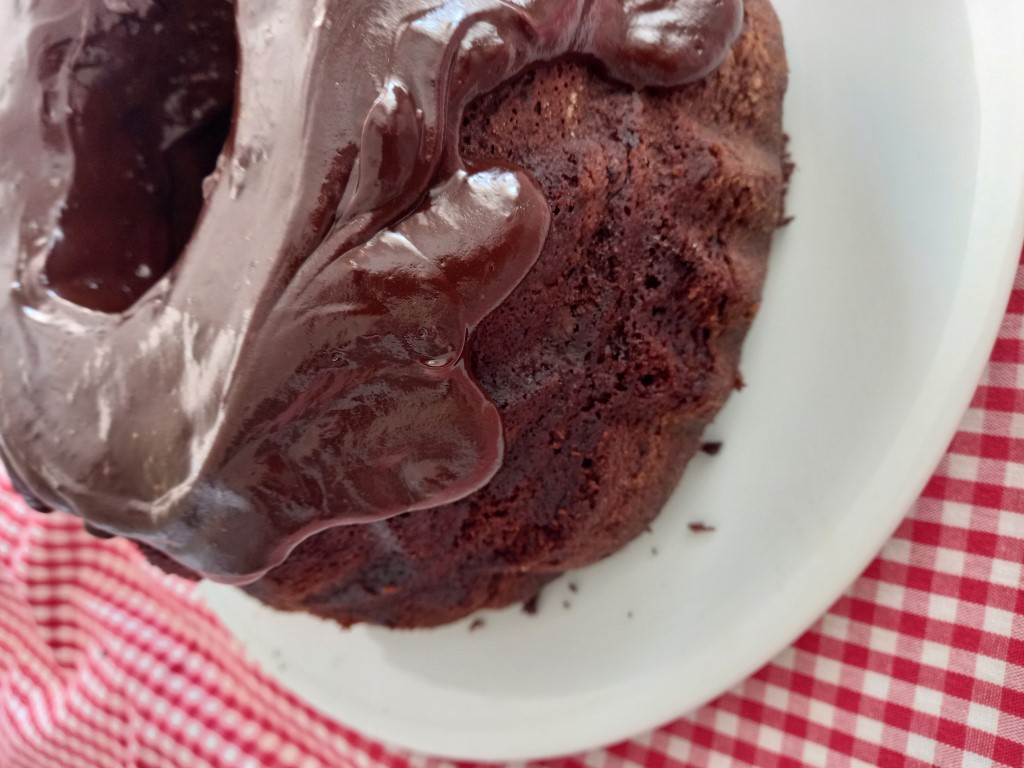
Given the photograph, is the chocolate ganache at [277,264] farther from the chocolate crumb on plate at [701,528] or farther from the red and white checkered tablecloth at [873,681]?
the red and white checkered tablecloth at [873,681]

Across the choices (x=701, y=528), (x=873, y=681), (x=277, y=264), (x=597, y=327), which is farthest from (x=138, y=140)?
(x=873, y=681)

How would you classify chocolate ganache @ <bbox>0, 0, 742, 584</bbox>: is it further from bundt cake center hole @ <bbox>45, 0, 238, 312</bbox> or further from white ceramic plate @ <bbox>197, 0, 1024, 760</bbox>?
white ceramic plate @ <bbox>197, 0, 1024, 760</bbox>

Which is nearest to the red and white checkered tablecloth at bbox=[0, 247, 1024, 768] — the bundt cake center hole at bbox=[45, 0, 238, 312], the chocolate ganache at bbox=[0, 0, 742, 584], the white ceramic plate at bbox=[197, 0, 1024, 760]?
the white ceramic plate at bbox=[197, 0, 1024, 760]

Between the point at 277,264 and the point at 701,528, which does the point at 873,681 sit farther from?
the point at 277,264

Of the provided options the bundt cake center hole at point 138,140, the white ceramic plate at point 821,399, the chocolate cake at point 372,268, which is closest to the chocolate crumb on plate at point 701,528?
the white ceramic plate at point 821,399

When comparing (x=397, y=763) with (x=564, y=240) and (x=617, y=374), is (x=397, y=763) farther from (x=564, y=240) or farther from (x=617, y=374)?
(x=564, y=240)
